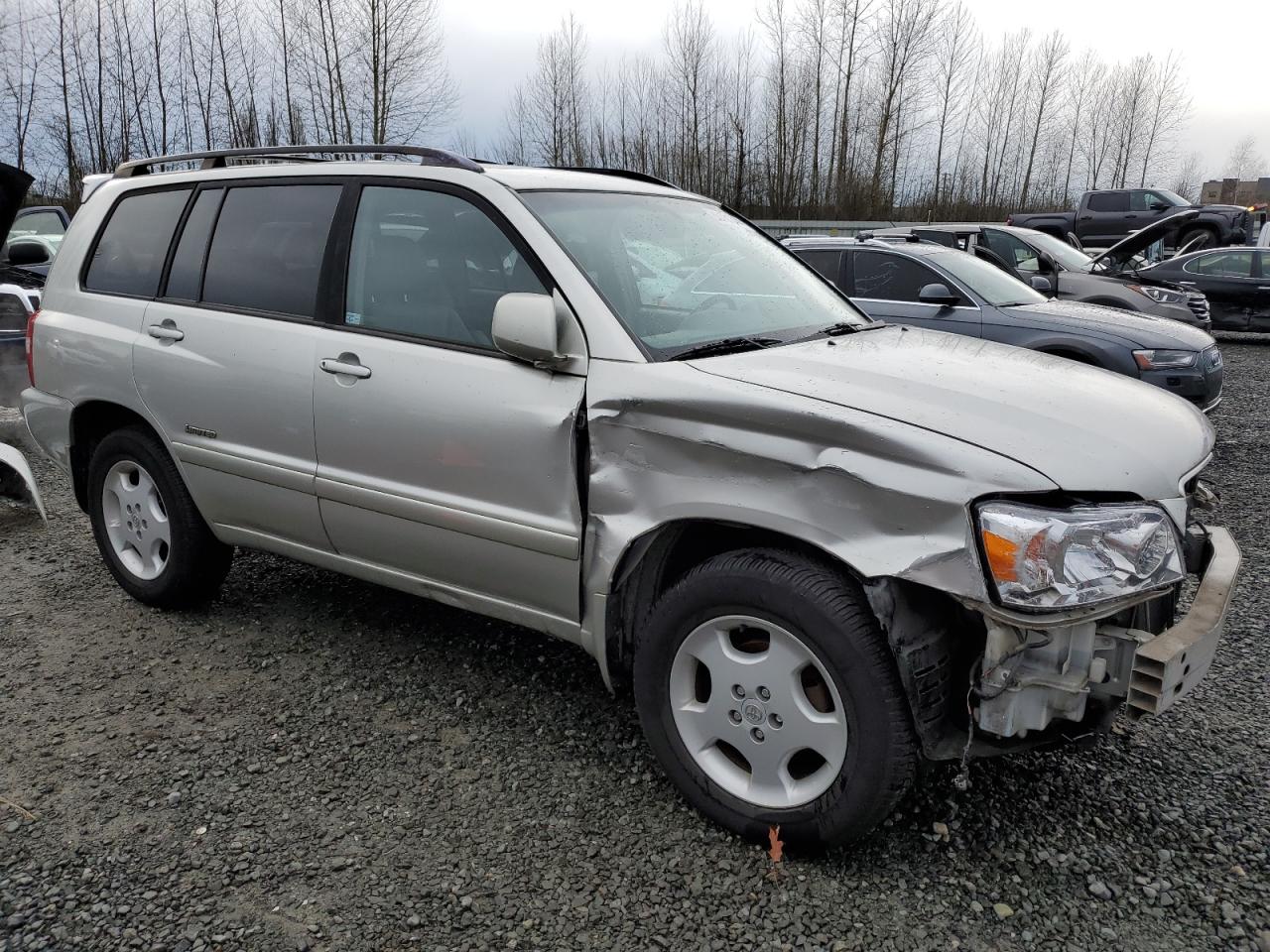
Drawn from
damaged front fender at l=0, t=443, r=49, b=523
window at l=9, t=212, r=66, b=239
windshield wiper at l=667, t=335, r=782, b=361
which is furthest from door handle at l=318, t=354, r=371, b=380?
window at l=9, t=212, r=66, b=239

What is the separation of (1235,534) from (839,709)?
4.06 meters

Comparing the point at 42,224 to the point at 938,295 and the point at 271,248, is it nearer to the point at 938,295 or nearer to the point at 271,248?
the point at 271,248

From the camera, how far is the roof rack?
3.22 meters

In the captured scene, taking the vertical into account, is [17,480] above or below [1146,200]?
below

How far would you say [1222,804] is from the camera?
280 centimetres

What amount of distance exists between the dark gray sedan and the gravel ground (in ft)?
12.7

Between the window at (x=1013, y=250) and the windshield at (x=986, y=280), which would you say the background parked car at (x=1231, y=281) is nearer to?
the window at (x=1013, y=250)

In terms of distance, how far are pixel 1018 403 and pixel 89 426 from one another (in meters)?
3.73

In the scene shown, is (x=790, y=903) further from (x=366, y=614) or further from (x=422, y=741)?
(x=366, y=614)

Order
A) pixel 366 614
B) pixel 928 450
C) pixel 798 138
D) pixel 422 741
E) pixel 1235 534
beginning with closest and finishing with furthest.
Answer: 1. pixel 928 450
2. pixel 422 741
3. pixel 366 614
4. pixel 1235 534
5. pixel 798 138

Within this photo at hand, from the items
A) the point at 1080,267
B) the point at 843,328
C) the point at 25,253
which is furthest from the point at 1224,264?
the point at 25,253

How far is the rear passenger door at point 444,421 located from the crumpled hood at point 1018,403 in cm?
56

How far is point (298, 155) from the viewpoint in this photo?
379 centimetres

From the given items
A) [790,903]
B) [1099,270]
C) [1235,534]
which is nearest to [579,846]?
[790,903]
